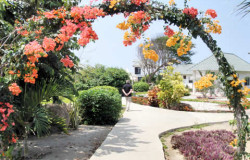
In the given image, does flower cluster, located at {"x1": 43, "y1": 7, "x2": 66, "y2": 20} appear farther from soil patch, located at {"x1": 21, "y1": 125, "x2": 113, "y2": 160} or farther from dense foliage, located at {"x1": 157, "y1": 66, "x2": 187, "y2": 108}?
dense foliage, located at {"x1": 157, "y1": 66, "x2": 187, "y2": 108}

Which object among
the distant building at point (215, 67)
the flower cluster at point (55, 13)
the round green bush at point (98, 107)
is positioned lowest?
the round green bush at point (98, 107)

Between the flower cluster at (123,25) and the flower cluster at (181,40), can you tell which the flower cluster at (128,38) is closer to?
the flower cluster at (123,25)

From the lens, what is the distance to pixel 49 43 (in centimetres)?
329

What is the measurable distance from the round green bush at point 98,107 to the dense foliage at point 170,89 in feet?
13.9

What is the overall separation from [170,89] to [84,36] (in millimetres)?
8430

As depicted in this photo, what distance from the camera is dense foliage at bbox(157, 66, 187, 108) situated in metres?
11.1

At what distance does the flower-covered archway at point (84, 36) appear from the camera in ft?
11.0

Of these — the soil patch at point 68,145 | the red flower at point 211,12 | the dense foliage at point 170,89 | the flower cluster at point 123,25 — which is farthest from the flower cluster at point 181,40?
the dense foliage at point 170,89

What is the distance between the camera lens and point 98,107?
25.6 ft

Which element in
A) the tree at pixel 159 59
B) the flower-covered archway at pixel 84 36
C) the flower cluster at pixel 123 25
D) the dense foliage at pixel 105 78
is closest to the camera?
the flower-covered archway at pixel 84 36

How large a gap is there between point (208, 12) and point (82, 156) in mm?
4187

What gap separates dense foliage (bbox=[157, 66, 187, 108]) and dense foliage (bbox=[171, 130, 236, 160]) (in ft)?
16.1

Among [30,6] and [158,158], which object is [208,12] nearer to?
[158,158]

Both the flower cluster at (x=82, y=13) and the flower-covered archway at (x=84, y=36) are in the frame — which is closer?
the flower-covered archway at (x=84, y=36)
